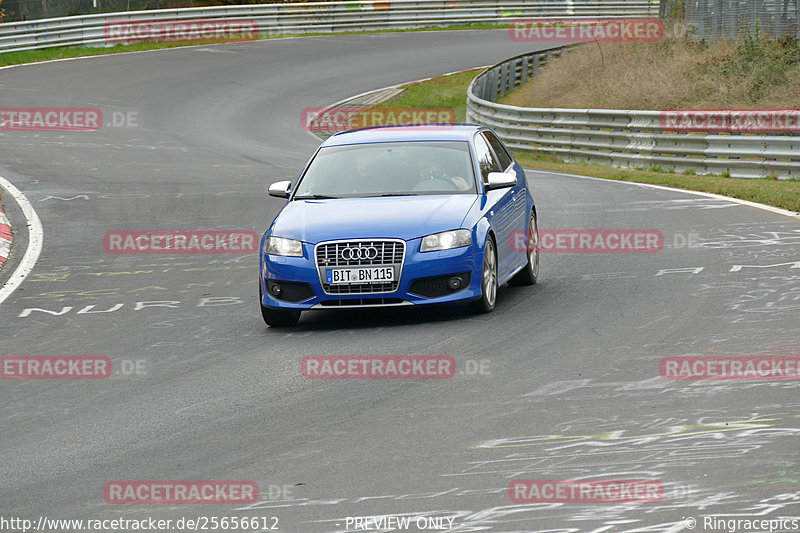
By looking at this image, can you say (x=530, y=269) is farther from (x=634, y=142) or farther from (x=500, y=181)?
(x=634, y=142)

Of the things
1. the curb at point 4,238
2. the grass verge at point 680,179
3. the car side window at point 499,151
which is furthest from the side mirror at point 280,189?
the grass verge at point 680,179

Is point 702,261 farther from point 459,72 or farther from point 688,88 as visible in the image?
point 459,72

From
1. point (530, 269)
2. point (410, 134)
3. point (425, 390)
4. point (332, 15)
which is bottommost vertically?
point (332, 15)

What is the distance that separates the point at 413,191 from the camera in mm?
10953

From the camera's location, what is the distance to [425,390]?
7816 millimetres

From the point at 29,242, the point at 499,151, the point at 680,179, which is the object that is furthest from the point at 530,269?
the point at 680,179

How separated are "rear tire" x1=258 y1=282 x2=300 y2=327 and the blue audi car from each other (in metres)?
0.01

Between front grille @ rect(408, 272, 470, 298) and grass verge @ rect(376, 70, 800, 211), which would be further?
grass verge @ rect(376, 70, 800, 211)

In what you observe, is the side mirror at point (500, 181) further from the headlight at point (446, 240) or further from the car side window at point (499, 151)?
the car side window at point (499, 151)

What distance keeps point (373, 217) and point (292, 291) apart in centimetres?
89

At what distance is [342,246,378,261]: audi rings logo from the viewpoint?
392 inches

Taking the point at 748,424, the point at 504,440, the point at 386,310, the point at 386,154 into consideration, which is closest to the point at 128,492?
the point at 504,440

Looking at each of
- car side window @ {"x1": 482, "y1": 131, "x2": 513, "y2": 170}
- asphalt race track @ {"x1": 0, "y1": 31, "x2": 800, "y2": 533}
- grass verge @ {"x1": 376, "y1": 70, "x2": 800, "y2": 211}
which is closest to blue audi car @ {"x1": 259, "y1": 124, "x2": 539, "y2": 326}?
asphalt race track @ {"x1": 0, "y1": 31, "x2": 800, "y2": 533}

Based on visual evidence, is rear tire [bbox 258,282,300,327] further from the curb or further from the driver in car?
the curb
